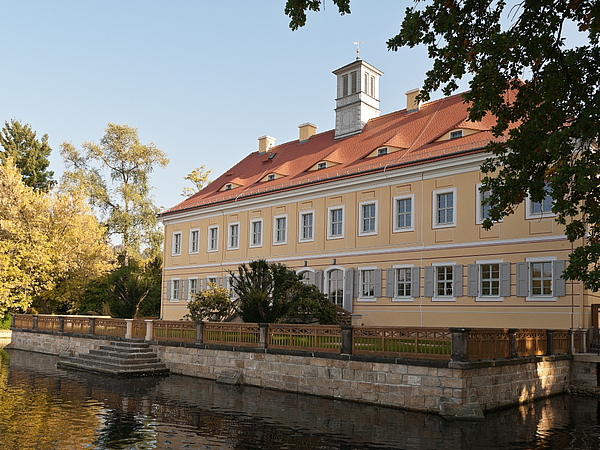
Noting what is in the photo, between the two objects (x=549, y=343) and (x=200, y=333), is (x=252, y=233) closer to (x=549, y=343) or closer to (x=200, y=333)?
(x=200, y=333)

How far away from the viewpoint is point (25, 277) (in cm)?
3322

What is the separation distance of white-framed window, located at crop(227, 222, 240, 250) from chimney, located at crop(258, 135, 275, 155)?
24.7ft

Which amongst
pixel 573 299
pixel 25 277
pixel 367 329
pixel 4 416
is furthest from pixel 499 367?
pixel 25 277

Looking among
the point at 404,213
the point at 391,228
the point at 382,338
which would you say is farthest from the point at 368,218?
the point at 382,338

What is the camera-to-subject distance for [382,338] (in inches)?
565

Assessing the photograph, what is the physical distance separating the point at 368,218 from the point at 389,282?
316 centimetres

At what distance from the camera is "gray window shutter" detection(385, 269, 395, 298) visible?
23453 mm

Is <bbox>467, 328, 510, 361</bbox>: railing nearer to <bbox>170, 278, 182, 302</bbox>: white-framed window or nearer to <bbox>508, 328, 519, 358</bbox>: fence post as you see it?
<bbox>508, 328, 519, 358</bbox>: fence post

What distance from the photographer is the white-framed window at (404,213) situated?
76.6 ft

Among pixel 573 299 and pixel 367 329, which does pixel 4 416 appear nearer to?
pixel 367 329

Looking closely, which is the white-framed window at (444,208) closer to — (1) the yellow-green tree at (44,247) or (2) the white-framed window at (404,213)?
(2) the white-framed window at (404,213)

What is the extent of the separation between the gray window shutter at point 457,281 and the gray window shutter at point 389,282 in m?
2.80

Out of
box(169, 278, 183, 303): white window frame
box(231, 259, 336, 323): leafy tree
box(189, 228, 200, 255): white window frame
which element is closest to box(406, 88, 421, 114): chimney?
box(231, 259, 336, 323): leafy tree

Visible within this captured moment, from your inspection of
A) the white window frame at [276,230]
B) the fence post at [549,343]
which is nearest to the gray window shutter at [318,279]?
the white window frame at [276,230]
